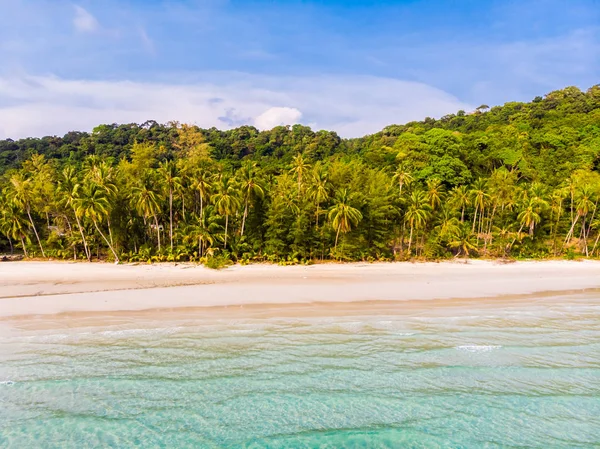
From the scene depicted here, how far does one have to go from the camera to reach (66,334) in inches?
A: 638

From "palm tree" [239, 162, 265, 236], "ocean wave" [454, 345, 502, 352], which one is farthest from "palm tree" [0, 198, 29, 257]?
"ocean wave" [454, 345, 502, 352]

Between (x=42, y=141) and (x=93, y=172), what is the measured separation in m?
67.2

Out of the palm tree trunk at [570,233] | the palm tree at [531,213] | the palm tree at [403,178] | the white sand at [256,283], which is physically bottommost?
the white sand at [256,283]

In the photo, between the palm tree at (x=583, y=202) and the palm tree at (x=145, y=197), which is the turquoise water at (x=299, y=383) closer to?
the palm tree at (x=145, y=197)

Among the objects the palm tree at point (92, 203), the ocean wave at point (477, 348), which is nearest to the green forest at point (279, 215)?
the palm tree at point (92, 203)

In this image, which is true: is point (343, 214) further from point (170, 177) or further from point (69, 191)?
point (69, 191)

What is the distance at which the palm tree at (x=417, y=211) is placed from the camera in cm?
3906

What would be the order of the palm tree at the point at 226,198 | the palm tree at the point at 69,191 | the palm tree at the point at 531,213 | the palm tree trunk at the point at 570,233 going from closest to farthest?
the palm tree at the point at 226,198 < the palm tree at the point at 69,191 < the palm tree at the point at 531,213 < the palm tree trunk at the point at 570,233

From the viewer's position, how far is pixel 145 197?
115 ft

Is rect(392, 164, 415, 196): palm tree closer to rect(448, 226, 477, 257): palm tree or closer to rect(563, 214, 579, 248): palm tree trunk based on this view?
rect(448, 226, 477, 257): palm tree

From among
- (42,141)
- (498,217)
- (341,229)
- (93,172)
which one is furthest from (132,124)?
(498,217)

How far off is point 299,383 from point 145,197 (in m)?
28.9

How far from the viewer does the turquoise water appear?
9133 millimetres

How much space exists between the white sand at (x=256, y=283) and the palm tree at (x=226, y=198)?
610cm
